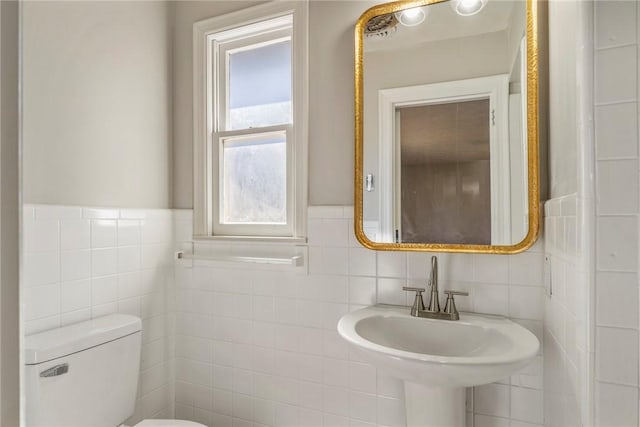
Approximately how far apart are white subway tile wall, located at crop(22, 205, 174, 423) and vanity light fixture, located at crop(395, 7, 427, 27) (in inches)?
52.9

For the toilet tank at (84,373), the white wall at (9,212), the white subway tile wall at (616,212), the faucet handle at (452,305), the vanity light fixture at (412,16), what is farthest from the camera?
the vanity light fixture at (412,16)

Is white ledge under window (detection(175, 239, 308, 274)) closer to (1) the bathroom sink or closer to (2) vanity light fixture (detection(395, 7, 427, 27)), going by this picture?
(1) the bathroom sink

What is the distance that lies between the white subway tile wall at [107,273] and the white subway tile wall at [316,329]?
0.08m

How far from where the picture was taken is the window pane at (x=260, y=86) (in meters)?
1.62

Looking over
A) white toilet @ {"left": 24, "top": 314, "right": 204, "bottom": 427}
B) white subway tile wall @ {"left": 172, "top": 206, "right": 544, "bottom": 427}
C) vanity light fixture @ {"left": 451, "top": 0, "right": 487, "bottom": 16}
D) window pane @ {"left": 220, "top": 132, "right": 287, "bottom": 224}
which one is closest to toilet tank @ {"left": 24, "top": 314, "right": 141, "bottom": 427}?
white toilet @ {"left": 24, "top": 314, "right": 204, "bottom": 427}

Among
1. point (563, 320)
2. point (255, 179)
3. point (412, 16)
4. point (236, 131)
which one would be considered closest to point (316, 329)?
point (255, 179)

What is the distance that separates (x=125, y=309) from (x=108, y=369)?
0.95 feet

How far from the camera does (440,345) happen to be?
45.5 inches

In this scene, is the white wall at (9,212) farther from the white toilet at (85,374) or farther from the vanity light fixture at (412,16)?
the vanity light fixture at (412,16)

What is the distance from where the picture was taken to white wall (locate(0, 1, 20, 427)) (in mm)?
482

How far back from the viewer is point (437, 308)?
3.90 ft

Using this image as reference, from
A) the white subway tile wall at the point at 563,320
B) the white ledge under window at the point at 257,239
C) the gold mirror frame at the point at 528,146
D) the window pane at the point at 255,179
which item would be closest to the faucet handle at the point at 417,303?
the gold mirror frame at the point at 528,146

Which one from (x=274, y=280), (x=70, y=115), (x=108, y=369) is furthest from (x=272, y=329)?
(x=70, y=115)

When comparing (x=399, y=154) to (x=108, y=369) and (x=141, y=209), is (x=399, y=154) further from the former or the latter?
(x=108, y=369)
